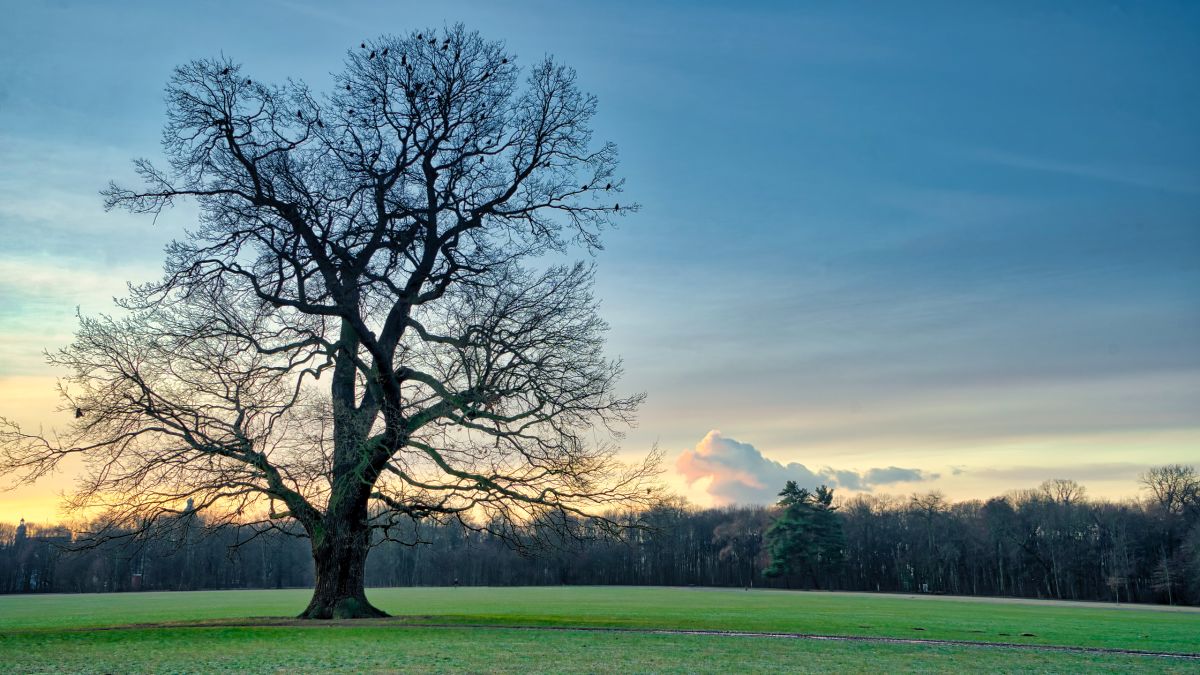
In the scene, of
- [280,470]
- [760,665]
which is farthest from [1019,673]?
[280,470]

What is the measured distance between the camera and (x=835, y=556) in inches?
3617

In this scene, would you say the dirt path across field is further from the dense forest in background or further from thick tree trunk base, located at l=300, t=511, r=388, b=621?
the dense forest in background

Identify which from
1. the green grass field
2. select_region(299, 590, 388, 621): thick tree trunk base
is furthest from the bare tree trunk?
the green grass field

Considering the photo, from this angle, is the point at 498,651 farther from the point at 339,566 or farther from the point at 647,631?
the point at 339,566

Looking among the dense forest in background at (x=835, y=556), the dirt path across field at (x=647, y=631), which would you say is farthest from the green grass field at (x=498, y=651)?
the dense forest in background at (x=835, y=556)

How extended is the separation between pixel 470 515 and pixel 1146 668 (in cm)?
1621

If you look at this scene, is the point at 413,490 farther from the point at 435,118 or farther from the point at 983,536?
the point at 983,536

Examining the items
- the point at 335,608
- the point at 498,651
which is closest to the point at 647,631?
the point at 498,651

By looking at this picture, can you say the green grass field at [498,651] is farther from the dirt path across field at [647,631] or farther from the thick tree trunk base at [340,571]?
the thick tree trunk base at [340,571]

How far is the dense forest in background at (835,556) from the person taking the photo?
85188 millimetres

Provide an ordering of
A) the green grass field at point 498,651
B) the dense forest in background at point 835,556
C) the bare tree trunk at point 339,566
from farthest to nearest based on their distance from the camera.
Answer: the dense forest in background at point 835,556
the bare tree trunk at point 339,566
the green grass field at point 498,651

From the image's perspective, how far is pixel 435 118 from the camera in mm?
24344

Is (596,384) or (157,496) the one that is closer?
(157,496)

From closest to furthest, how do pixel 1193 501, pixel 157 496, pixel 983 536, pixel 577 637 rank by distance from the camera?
1. pixel 577 637
2. pixel 157 496
3. pixel 1193 501
4. pixel 983 536
